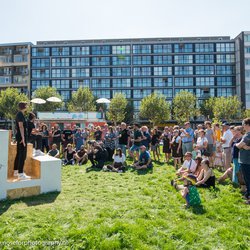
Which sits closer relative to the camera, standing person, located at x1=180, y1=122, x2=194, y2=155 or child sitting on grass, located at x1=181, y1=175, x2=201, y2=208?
child sitting on grass, located at x1=181, y1=175, x2=201, y2=208

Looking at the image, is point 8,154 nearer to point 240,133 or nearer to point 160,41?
point 240,133

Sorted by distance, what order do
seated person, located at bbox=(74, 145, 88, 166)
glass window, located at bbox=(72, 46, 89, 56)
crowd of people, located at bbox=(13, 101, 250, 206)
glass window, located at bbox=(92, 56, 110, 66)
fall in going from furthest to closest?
glass window, located at bbox=(72, 46, 89, 56)
glass window, located at bbox=(92, 56, 110, 66)
seated person, located at bbox=(74, 145, 88, 166)
crowd of people, located at bbox=(13, 101, 250, 206)

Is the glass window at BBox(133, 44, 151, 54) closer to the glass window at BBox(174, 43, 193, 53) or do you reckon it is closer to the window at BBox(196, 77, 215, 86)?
the glass window at BBox(174, 43, 193, 53)

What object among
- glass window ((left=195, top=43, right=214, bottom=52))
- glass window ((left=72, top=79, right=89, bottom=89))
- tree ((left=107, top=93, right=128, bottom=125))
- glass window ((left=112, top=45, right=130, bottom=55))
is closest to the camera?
tree ((left=107, top=93, right=128, bottom=125))

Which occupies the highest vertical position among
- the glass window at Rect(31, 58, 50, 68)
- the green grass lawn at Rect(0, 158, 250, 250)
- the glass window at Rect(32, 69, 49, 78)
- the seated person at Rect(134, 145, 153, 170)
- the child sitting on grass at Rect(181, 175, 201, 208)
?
the glass window at Rect(31, 58, 50, 68)

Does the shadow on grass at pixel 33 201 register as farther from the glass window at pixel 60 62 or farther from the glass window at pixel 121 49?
the glass window at pixel 60 62

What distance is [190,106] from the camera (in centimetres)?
5272

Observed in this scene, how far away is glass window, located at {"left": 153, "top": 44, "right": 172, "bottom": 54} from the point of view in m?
67.1

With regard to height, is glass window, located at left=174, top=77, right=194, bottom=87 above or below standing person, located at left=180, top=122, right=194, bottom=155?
above

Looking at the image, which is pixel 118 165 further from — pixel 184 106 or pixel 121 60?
pixel 121 60

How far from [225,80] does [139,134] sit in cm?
5850

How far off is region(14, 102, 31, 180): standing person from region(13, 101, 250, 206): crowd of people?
1.68 ft

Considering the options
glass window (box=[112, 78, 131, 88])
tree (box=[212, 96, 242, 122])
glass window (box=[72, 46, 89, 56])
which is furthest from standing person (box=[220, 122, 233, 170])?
glass window (box=[72, 46, 89, 56])

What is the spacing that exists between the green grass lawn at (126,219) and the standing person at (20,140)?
3.01 feet
